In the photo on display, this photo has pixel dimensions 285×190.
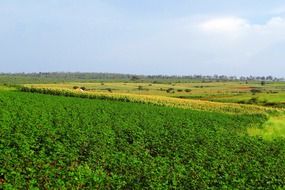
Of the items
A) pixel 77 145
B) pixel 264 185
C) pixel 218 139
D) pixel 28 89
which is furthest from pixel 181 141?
pixel 28 89

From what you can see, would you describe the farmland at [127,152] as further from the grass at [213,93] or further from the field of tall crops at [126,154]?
the grass at [213,93]

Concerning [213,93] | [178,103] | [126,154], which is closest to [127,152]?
[126,154]

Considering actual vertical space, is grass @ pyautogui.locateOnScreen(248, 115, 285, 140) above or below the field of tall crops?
below

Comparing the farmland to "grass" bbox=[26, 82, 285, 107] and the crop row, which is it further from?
"grass" bbox=[26, 82, 285, 107]

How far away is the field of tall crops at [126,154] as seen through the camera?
1611cm

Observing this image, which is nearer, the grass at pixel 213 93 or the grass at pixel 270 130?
the grass at pixel 270 130

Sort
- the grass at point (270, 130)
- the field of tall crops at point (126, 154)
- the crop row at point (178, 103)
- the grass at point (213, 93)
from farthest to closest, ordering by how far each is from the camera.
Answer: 1. the grass at point (213, 93)
2. the crop row at point (178, 103)
3. the grass at point (270, 130)
4. the field of tall crops at point (126, 154)

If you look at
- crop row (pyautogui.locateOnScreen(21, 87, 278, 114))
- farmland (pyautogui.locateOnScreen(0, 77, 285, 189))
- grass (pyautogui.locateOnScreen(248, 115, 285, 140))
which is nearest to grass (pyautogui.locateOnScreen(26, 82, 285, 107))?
crop row (pyautogui.locateOnScreen(21, 87, 278, 114))

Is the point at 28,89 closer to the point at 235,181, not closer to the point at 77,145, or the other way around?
the point at 77,145

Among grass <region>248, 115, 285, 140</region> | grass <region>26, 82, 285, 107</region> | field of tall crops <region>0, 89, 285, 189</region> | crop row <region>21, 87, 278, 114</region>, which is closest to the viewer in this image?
field of tall crops <region>0, 89, 285, 189</region>

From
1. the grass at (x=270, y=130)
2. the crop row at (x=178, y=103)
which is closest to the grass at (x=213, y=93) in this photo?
the crop row at (x=178, y=103)

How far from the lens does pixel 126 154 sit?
873 inches

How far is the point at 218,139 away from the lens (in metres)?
27.8

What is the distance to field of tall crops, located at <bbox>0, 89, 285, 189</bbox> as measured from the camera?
16109mm
